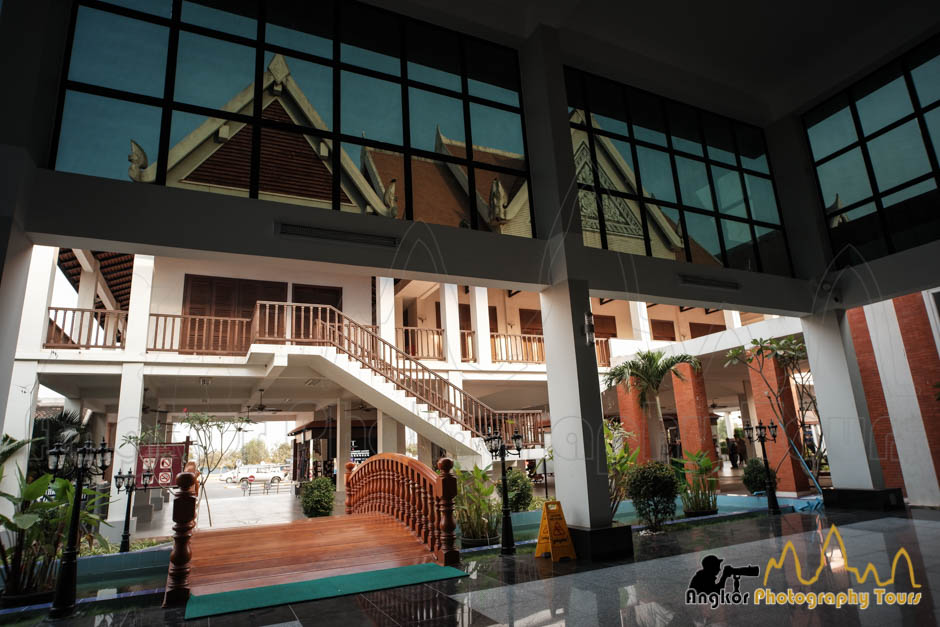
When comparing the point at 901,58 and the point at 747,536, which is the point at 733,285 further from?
the point at 901,58

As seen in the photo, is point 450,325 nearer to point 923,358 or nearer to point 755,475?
point 755,475

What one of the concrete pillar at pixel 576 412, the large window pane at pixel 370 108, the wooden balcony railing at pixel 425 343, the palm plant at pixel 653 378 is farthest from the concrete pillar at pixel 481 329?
the large window pane at pixel 370 108

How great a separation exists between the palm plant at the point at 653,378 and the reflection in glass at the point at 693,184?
4.35 metres

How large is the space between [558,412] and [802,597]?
3066 mm

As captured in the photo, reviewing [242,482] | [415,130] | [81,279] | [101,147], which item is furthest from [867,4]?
[242,482]

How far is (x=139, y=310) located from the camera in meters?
11.0

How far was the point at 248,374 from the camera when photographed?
38.1 feet

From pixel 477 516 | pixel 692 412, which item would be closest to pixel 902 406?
pixel 692 412

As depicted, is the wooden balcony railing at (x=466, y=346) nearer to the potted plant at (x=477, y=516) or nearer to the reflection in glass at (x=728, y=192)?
the potted plant at (x=477, y=516)

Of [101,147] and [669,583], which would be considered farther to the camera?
[101,147]

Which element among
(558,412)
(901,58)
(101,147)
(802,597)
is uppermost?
(901,58)

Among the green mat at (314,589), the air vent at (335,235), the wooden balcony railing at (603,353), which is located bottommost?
the green mat at (314,589)

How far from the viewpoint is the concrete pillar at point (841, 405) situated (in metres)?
8.68

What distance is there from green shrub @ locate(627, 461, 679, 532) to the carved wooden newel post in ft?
18.2
